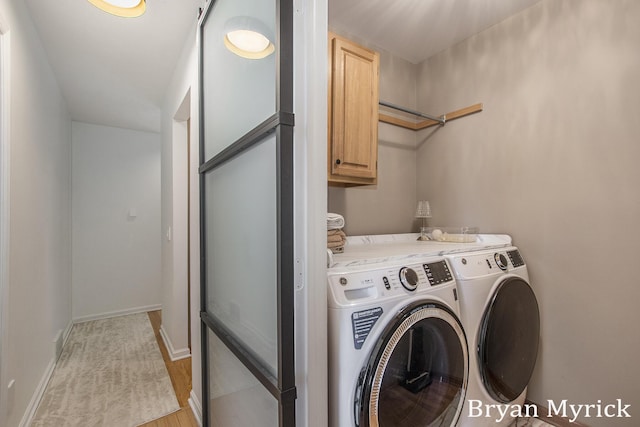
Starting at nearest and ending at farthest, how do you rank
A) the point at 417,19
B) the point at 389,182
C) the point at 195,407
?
the point at 195,407, the point at 417,19, the point at 389,182

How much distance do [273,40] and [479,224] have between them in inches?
69.2

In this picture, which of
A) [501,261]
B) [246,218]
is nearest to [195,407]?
[246,218]

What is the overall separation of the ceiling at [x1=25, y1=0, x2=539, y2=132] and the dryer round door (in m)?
1.62

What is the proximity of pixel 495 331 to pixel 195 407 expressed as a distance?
5.66ft

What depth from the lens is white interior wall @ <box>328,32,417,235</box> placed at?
2.04 metres

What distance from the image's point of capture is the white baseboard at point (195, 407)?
168 centimetres

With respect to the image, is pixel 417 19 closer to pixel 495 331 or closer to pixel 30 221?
pixel 495 331

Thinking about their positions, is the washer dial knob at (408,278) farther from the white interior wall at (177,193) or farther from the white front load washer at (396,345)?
the white interior wall at (177,193)

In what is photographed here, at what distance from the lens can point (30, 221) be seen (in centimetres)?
178

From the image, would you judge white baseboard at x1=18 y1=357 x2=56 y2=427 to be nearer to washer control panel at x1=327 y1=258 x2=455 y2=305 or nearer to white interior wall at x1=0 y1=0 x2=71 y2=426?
white interior wall at x1=0 y1=0 x2=71 y2=426

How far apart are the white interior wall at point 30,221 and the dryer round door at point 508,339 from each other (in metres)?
2.14

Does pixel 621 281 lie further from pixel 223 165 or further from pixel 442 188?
pixel 223 165

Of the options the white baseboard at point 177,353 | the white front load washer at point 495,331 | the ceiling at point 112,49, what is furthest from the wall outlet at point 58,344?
the white front load washer at point 495,331

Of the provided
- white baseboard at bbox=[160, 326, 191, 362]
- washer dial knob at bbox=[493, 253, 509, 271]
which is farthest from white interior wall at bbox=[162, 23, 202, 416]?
washer dial knob at bbox=[493, 253, 509, 271]
